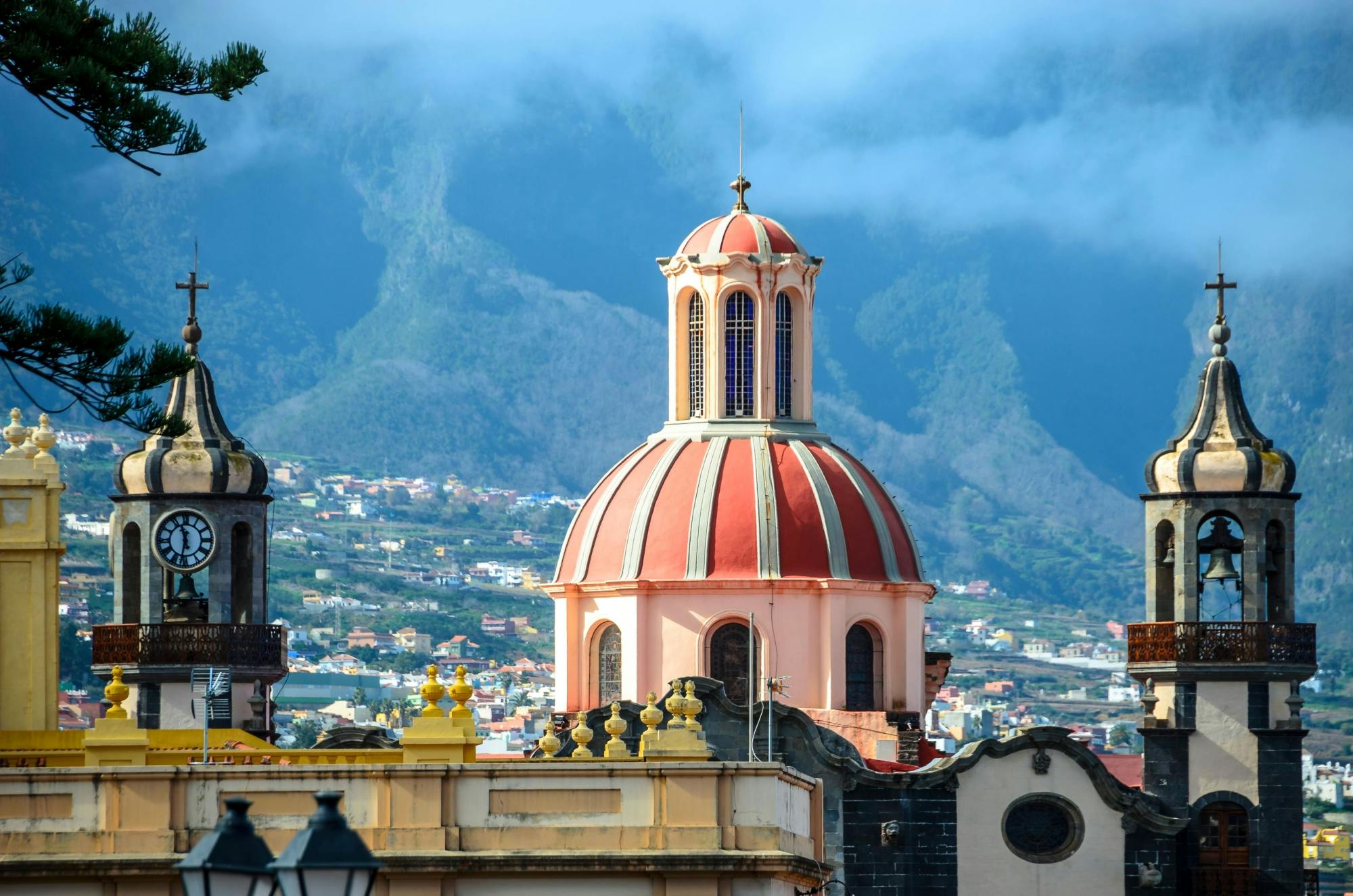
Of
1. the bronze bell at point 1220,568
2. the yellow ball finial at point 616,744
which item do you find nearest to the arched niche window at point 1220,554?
the bronze bell at point 1220,568

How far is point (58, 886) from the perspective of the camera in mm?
45188

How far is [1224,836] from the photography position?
75.4m

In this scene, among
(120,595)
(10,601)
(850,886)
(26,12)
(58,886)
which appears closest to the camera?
(26,12)

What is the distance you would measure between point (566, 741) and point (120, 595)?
414 inches

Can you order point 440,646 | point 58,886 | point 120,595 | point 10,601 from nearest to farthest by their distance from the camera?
point 58,886, point 10,601, point 120,595, point 440,646

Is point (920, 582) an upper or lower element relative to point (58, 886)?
upper

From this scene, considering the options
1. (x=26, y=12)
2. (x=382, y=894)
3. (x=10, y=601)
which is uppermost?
(x=26, y=12)

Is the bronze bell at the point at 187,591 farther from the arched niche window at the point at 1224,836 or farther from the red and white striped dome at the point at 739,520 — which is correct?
the arched niche window at the point at 1224,836

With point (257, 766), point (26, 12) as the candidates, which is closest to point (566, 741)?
point (257, 766)

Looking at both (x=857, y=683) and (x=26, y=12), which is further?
(x=857, y=683)

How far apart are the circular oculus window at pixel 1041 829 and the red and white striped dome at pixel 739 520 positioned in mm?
5698

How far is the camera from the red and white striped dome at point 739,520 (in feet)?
247

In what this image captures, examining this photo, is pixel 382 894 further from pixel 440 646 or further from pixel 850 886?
pixel 440 646

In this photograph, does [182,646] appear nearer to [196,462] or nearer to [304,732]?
[196,462]
